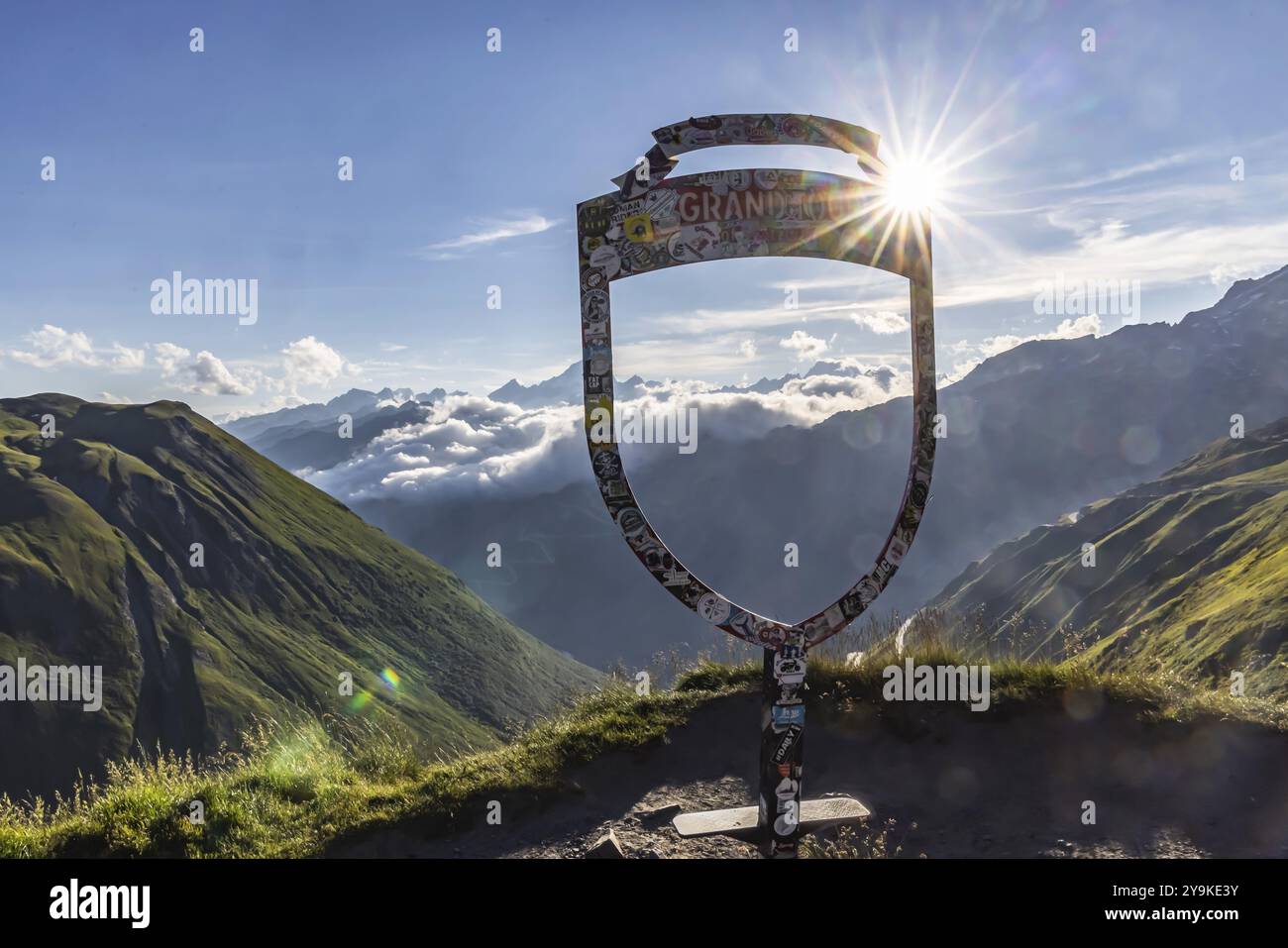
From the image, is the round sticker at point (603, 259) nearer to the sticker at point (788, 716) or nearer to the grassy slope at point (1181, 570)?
the sticker at point (788, 716)

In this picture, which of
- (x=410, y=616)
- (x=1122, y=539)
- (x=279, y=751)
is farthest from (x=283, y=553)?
(x=279, y=751)

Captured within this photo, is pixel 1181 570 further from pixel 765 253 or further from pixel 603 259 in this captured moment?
pixel 603 259

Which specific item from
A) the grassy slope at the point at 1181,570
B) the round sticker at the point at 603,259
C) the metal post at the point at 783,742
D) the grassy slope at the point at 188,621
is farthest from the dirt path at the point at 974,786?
the grassy slope at the point at 188,621

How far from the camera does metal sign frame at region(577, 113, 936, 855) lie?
664cm

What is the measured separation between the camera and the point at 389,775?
983cm

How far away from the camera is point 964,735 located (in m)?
9.88

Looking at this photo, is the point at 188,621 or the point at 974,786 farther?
the point at 188,621

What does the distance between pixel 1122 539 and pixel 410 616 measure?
14311 cm

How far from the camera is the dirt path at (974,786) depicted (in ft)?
25.7

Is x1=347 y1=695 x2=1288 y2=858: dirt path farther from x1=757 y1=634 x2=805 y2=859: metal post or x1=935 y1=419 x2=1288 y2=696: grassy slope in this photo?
x1=935 y1=419 x2=1288 y2=696: grassy slope

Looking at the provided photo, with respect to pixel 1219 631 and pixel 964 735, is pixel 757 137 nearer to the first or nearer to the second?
pixel 964 735

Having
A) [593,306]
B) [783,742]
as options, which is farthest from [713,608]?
[593,306]

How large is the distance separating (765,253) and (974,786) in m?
5.98

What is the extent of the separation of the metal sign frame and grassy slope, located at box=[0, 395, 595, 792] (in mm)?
114717
